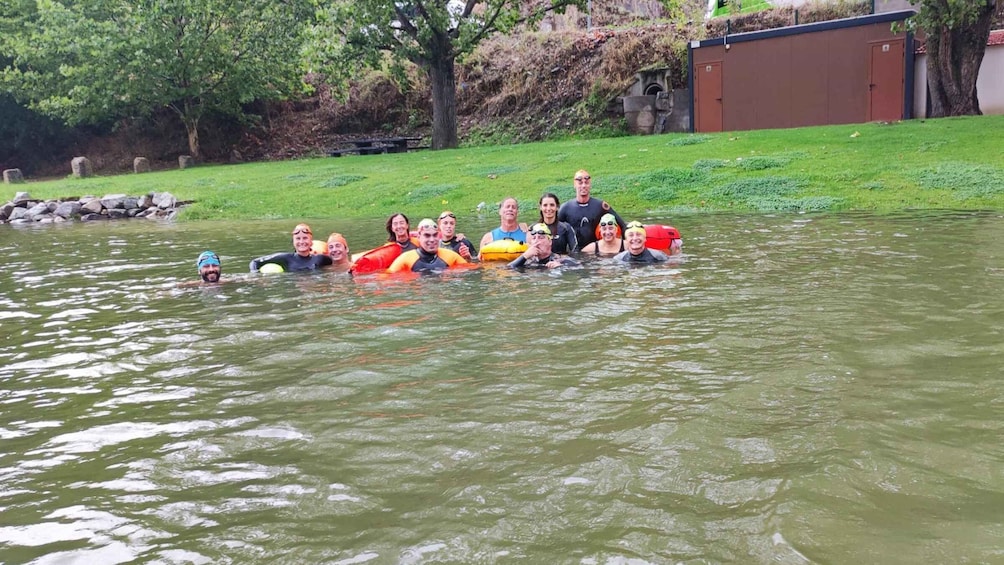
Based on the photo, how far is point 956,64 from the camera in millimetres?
21938

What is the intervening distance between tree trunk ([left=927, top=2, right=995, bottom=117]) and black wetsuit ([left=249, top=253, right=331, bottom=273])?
18093 millimetres

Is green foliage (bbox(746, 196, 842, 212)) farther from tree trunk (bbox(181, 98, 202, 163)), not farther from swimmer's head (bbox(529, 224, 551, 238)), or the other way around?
tree trunk (bbox(181, 98, 202, 163))

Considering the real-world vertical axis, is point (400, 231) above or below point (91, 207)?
below

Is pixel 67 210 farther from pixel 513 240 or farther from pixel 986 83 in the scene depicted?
pixel 986 83

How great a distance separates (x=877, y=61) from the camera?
24.4m

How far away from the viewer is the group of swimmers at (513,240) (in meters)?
10.6

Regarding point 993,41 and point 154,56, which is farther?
point 154,56

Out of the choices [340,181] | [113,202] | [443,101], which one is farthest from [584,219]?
[443,101]

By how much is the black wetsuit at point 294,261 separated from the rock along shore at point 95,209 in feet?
36.1

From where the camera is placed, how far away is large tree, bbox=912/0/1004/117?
20391 mm

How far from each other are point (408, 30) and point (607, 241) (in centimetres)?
1667

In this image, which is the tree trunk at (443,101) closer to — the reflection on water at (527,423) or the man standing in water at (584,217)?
the man standing in water at (584,217)

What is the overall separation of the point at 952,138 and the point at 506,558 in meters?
17.9


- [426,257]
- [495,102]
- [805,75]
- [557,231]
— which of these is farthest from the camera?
[495,102]
